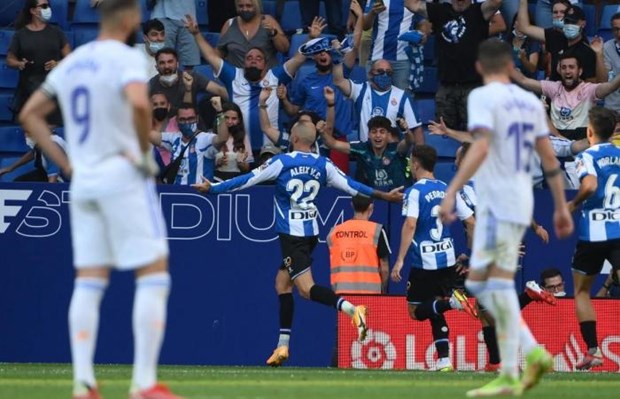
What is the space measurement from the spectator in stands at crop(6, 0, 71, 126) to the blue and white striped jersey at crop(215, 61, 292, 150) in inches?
83.6

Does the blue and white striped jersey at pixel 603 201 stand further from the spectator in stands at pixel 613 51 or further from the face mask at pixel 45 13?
the face mask at pixel 45 13

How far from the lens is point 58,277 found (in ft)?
56.2

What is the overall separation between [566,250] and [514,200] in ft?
25.2

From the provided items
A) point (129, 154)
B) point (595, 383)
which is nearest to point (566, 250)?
point (595, 383)

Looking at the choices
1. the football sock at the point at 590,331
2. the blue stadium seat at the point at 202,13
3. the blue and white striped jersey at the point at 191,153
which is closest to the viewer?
Result: the football sock at the point at 590,331

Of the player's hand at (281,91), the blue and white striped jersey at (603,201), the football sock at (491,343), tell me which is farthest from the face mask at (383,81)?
the blue and white striped jersey at (603,201)

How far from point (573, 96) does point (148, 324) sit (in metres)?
10.3

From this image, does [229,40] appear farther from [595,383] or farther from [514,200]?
[514,200]

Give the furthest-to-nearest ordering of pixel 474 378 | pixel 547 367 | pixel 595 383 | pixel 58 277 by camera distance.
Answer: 1. pixel 58 277
2. pixel 474 378
3. pixel 595 383
4. pixel 547 367

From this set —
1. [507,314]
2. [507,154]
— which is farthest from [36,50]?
[507,314]

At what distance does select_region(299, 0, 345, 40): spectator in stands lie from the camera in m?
20.1

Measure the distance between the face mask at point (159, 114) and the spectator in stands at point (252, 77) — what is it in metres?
1.02

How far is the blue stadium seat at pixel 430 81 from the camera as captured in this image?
20.0 metres

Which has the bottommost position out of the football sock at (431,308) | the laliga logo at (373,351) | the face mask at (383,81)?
the laliga logo at (373,351)
